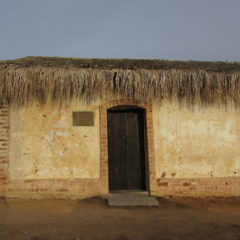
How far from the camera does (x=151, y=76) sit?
652 cm

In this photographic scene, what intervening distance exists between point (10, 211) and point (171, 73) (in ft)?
15.9

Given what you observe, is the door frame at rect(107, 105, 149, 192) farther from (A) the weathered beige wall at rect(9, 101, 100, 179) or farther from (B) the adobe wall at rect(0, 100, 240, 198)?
(A) the weathered beige wall at rect(9, 101, 100, 179)

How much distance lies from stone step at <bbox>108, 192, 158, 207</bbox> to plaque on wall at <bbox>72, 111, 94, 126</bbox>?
72.3 inches

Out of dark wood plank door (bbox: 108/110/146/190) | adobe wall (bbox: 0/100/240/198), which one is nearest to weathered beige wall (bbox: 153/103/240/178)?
adobe wall (bbox: 0/100/240/198)

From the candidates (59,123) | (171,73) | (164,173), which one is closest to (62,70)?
(59,123)

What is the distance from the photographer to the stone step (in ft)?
18.7

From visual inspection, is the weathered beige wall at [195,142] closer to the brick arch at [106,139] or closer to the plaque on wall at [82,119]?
the brick arch at [106,139]

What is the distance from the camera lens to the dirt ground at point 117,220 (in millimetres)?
4043

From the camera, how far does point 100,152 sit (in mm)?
6309

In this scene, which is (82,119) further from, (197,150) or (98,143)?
(197,150)

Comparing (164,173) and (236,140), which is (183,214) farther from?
(236,140)

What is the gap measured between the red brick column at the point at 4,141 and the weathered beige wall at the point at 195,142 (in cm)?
363

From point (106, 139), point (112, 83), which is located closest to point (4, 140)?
point (106, 139)

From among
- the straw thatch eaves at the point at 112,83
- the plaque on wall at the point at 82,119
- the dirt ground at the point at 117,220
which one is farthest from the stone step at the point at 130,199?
the straw thatch eaves at the point at 112,83
